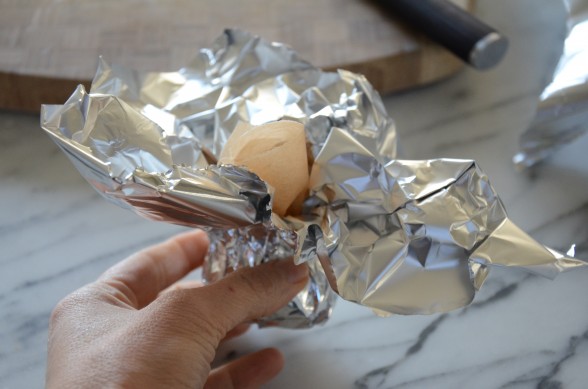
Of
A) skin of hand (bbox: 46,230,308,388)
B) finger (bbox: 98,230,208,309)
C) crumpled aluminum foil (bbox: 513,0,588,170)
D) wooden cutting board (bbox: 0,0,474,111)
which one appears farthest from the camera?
wooden cutting board (bbox: 0,0,474,111)

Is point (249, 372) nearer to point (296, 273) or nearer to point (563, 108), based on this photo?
point (296, 273)

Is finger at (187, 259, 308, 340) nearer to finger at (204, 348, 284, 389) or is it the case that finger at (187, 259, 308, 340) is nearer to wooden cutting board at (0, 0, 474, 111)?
finger at (204, 348, 284, 389)

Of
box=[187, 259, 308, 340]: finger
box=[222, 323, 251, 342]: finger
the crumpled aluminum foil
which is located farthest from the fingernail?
the crumpled aluminum foil

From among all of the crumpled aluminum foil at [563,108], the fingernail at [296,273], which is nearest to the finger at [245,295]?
the fingernail at [296,273]

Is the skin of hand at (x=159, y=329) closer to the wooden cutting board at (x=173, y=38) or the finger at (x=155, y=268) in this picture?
the finger at (x=155, y=268)

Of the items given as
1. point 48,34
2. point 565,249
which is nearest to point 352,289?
point 565,249

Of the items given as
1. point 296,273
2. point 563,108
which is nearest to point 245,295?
point 296,273

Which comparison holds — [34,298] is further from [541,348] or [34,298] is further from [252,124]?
[541,348]
